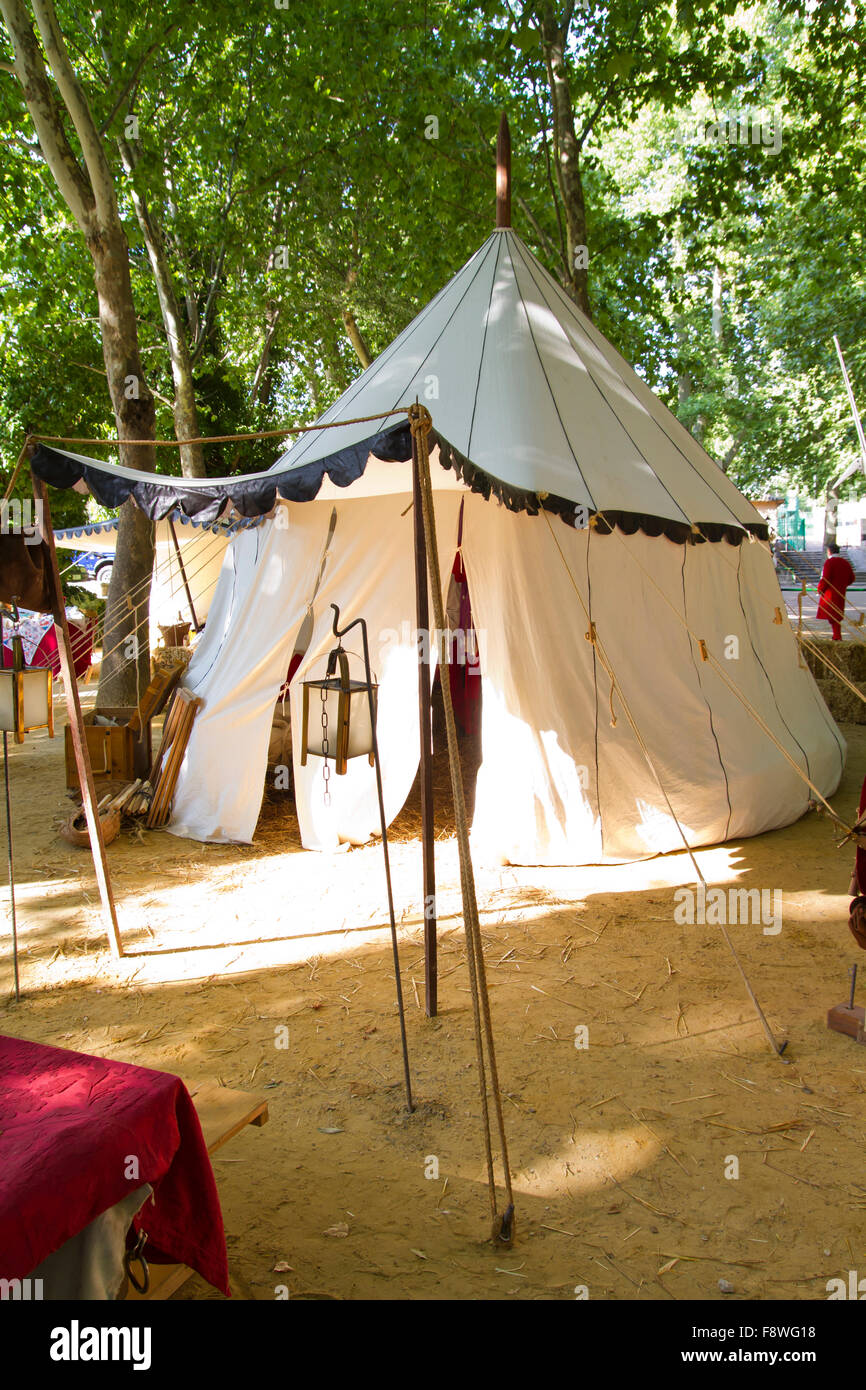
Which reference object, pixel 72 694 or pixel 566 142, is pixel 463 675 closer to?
pixel 72 694

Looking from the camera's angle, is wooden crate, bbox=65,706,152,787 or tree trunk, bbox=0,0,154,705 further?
wooden crate, bbox=65,706,152,787

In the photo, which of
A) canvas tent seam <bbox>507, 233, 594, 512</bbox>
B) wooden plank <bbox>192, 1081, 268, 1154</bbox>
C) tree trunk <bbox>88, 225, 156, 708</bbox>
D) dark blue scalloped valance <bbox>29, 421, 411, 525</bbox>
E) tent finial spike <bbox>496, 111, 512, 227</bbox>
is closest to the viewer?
wooden plank <bbox>192, 1081, 268, 1154</bbox>

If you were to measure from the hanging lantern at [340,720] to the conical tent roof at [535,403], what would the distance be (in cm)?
168

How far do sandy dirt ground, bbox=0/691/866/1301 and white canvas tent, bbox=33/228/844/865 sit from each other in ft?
1.11

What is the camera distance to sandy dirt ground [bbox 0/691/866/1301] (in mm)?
2289

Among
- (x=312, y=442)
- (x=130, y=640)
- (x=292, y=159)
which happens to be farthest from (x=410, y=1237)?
(x=292, y=159)

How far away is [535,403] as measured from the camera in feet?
16.6

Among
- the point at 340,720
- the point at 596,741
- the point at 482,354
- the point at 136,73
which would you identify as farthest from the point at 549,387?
the point at 136,73

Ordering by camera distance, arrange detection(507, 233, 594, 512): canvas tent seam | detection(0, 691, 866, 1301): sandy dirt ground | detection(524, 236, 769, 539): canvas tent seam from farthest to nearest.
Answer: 1. detection(524, 236, 769, 539): canvas tent seam
2. detection(507, 233, 594, 512): canvas tent seam
3. detection(0, 691, 866, 1301): sandy dirt ground

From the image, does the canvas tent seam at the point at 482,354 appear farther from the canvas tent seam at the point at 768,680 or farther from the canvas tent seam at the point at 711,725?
the canvas tent seam at the point at 768,680

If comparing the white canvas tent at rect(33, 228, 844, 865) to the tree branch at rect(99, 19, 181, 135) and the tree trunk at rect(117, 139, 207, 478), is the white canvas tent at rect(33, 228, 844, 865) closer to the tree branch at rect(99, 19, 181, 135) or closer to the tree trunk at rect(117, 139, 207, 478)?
the tree branch at rect(99, 19, 181, 135)

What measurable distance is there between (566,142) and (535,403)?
424 centimetres

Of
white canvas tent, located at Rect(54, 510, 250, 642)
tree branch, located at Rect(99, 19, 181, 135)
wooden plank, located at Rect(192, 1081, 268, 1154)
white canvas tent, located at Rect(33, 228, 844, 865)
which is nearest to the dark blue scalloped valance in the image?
white canvas tent, located at Rect(33, 228, 844, 865)

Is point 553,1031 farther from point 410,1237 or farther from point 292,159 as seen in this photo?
point 292,159
